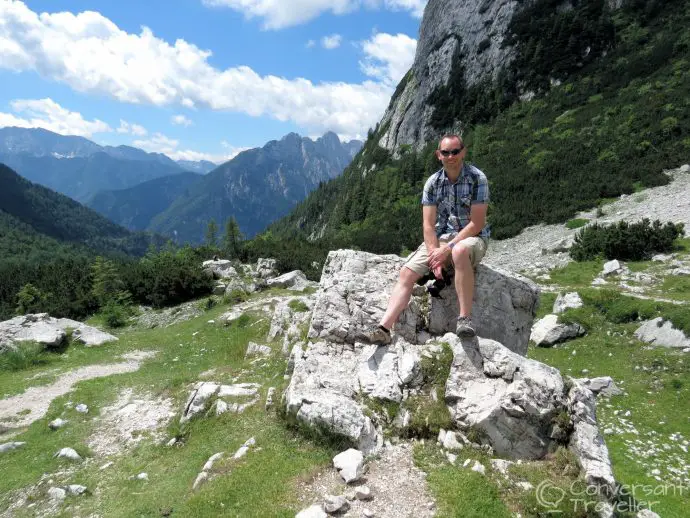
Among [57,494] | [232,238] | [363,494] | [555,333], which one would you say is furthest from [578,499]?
[232,238]

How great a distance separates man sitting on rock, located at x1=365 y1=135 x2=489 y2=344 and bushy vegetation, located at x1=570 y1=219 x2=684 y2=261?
18633 millimetres

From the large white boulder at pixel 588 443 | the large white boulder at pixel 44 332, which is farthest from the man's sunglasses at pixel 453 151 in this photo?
the large white boulder at pixel 44 332

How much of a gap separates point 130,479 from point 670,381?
13.2m

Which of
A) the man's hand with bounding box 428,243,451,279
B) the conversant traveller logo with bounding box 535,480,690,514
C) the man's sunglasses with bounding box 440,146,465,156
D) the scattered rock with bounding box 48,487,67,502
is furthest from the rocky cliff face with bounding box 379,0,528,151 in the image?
the scattered rock with bounding box 48,487,67,502

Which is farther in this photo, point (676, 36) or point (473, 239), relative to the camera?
point (676, 36)

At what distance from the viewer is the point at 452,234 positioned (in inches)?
331

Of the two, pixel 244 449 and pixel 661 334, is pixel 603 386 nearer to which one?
pixel 661 334

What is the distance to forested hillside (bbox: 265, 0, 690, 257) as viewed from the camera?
3991 centimetres

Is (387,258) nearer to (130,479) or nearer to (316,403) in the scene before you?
(316,403)

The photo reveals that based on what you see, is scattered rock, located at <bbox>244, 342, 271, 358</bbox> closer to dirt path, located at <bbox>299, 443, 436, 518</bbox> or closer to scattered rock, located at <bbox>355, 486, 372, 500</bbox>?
dirt path, located at <bbox>299, 443, 436, 518</bbox>

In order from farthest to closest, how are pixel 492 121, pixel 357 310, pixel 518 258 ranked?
pixel 492 121
pixel 518 258
pixel 357 310

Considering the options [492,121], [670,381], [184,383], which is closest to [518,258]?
[670,381]

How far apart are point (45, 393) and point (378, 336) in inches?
474

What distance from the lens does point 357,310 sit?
352 inches
